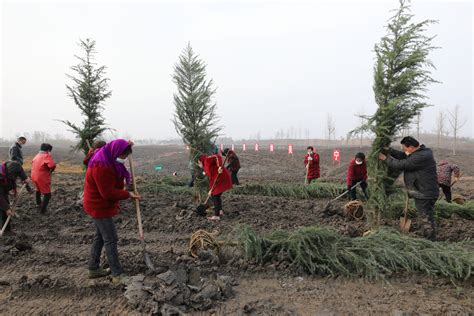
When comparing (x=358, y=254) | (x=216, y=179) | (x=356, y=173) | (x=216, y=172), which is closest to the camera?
(x=358, y=254)

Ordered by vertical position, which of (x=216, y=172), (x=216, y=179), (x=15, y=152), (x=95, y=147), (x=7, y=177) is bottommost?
(x=216, y=179)

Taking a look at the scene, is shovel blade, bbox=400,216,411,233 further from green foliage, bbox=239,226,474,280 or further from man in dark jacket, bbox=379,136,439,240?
green foliage, bbox=239,226,474,280

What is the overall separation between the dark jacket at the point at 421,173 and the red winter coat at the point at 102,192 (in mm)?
4722

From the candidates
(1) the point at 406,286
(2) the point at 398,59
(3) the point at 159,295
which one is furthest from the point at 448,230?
(3) the point at 159,295

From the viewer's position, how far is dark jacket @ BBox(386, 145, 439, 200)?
5.73 m

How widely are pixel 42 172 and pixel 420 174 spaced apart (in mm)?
8156

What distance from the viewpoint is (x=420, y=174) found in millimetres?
5855

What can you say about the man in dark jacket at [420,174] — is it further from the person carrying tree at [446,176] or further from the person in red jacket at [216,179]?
the person in red jacket at [216,179]

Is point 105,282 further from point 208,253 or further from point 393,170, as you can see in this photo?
point 393,170

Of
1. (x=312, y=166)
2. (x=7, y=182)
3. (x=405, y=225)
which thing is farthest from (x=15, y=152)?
(x=405, y=225)

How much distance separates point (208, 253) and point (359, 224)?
384 centimetres

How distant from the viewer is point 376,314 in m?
3.73

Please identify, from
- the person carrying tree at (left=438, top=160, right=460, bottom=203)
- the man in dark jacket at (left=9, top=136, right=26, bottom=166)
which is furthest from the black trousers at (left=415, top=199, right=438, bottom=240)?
the man in dark jacket at (left=9, top=136, right=26, bottom=166)

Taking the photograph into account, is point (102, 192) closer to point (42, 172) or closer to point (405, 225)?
point (42, 172)
